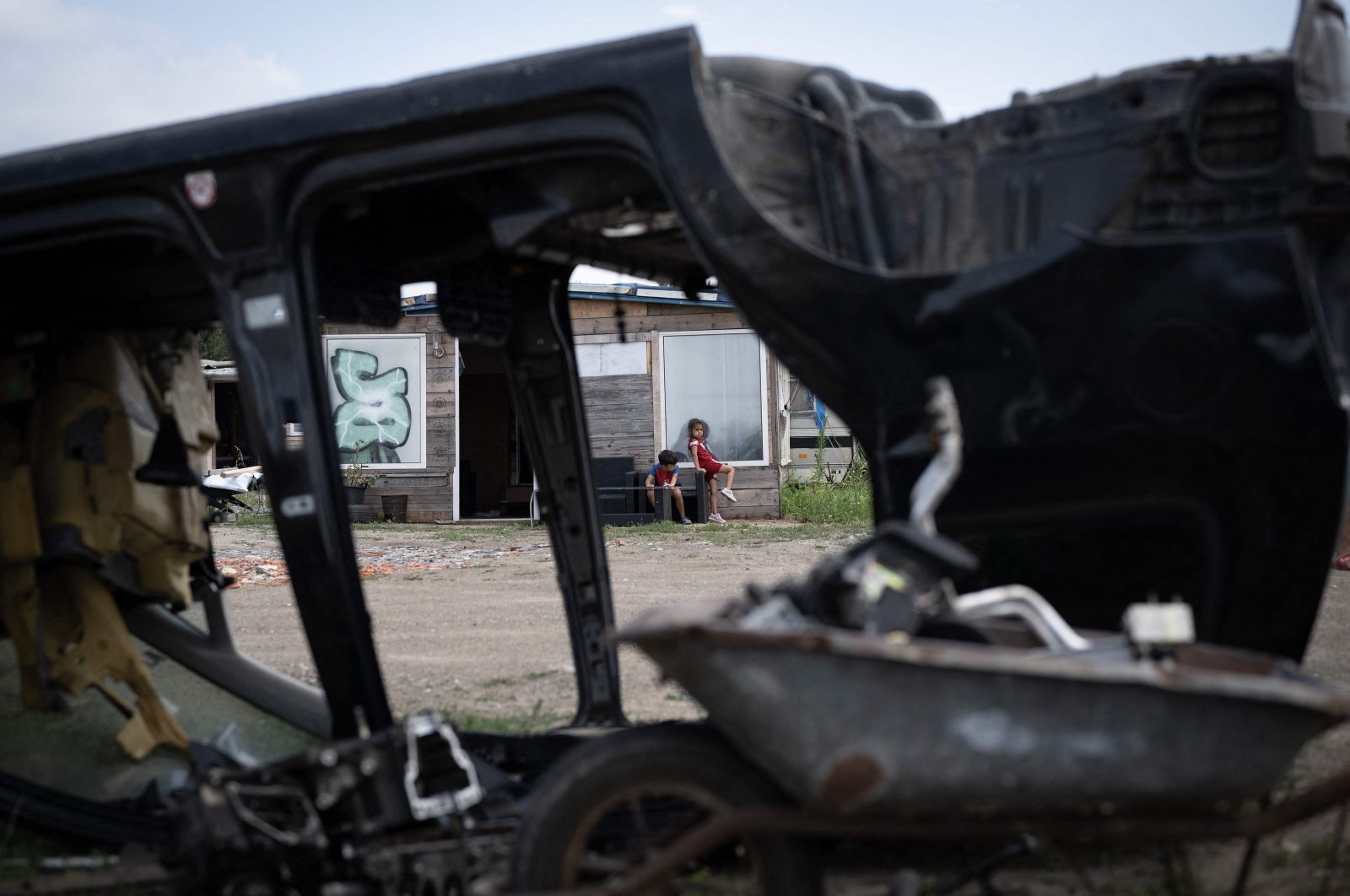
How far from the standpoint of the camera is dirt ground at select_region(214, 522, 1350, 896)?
3.31 meters

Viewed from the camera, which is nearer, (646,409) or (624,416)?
(646,409)

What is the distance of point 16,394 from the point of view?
4395 mm

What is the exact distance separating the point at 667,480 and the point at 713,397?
1715 mm

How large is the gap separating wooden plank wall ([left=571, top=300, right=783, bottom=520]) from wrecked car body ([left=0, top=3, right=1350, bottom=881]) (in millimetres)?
13629

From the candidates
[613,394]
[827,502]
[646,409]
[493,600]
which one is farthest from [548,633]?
[613,394]

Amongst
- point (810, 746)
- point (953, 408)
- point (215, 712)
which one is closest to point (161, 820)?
Result: point (215, 712)

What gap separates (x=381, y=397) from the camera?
1798 centimetres

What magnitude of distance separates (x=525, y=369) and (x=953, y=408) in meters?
2.40

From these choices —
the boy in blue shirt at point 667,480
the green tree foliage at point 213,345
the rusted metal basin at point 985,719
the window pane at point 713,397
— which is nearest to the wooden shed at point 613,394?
the window pane at point 713,397

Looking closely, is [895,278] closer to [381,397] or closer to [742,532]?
[742,532]

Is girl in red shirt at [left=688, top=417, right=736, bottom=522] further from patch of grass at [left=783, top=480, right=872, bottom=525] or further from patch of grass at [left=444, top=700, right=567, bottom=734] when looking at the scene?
patch of grass at [left=444, top=700, right=567, bottom=734]

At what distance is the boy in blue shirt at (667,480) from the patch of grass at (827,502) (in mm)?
1649

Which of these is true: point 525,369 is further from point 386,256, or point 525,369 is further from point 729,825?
point 729,825

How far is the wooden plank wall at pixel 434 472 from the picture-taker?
1792 centimetres
